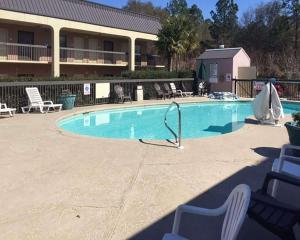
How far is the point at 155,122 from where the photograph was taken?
16453 mm

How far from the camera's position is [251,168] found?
7.00 meters

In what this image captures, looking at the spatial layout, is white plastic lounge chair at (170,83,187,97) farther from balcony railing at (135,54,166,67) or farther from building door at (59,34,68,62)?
balcony railing at (135,54,166,67)

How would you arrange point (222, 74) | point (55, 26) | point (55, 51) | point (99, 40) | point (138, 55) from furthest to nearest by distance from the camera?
point (138, 55) → point (99, 40) → point (222, 74) → point (55, 26) → point (55, 51)

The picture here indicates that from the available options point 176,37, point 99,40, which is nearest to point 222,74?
point 176,37

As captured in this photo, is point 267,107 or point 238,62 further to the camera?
point 238,62

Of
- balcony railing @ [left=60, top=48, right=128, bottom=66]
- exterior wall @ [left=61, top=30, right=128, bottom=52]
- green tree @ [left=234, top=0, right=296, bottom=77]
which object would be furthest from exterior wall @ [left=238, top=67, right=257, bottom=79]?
exterior wall @ [left=61, top=30, right=128, bottom=52]

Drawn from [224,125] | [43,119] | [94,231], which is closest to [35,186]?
[94,231]

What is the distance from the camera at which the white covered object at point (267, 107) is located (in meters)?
12.3

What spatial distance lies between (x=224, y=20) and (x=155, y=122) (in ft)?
156

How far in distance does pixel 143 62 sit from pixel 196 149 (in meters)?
27.7

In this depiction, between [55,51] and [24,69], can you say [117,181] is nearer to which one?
[55,51]

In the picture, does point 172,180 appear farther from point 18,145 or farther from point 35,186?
point 18,145

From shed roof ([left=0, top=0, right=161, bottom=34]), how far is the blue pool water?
10066mm

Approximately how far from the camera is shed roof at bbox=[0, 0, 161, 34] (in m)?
24.2
